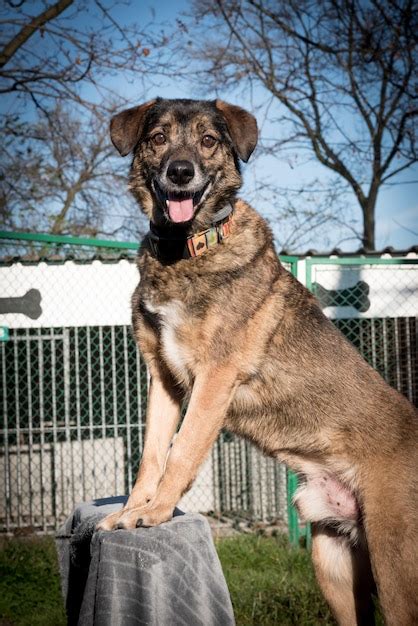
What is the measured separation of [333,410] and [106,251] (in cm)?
420

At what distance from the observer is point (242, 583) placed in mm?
4965

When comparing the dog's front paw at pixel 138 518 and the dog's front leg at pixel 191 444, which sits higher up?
the dog's front leg at pixel 191 444

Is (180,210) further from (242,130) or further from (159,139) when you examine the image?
(242,130)

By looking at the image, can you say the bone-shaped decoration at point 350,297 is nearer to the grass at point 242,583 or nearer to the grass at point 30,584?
the grass at point 242,583

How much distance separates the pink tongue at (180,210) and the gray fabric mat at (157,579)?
52.6 inches

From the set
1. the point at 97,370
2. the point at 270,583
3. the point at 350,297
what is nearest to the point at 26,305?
the point at 97,370

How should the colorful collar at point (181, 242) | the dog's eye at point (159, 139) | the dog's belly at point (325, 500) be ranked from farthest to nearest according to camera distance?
1. the dog's eye at point (159, 139)
2. the colorful collar at point (181, 242)
3. the dog's belly at point (325, 500)

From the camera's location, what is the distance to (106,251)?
264 inches

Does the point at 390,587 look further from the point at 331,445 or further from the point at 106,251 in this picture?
the point at 106,251

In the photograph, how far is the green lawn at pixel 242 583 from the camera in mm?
4410

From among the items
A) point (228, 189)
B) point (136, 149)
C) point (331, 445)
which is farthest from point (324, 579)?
point (136, 149)

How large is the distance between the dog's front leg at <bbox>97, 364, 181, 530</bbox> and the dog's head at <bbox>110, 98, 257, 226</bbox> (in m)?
0.80

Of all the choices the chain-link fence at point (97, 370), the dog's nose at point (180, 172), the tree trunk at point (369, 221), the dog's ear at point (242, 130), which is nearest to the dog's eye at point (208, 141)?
the dog's ear at point (242, 130)

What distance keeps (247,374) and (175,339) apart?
1.21 feet
